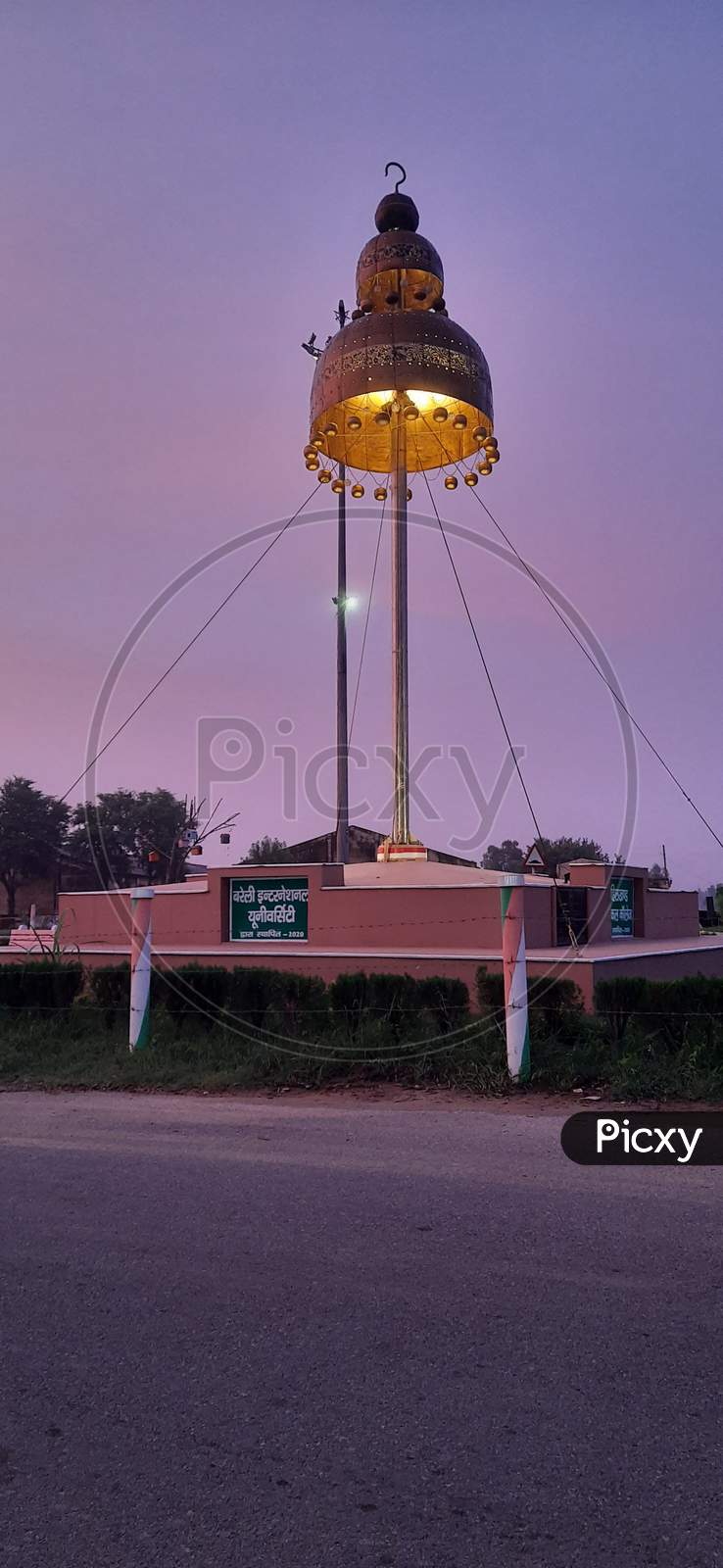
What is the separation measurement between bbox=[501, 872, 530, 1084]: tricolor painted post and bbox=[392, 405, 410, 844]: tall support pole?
10.4 metres

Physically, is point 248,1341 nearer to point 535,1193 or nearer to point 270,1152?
point 535,1193

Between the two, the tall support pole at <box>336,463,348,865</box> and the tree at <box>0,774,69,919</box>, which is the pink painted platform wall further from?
the tree at <box>0,774,69,919</box>

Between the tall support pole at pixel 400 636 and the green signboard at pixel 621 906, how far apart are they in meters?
4.28

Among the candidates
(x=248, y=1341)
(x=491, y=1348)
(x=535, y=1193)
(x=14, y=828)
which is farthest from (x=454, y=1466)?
(x=14, y=828)

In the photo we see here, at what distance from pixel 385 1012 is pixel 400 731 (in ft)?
32.7

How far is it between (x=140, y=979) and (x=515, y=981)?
3888 mm

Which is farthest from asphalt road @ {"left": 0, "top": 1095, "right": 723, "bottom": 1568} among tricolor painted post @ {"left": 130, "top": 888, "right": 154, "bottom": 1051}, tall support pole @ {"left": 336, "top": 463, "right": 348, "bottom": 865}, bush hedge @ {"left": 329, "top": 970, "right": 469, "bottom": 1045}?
tall support pole @ {"left": 336, "top": 463, "right": 348, "bottom": 865}

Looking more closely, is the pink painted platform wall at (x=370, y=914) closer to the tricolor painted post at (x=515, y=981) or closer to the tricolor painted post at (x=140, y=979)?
the tricolor painted post at (x=140, y=979)

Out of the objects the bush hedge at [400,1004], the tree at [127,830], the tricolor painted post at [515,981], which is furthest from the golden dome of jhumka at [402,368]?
the tree at [127,830]

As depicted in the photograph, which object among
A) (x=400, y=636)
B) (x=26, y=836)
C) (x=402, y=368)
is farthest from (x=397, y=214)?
(x=26, y=836)

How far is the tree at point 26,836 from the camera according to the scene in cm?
6009

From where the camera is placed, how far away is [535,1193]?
5090 mm

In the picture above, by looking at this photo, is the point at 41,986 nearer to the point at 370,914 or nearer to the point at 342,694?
the point at 370,914

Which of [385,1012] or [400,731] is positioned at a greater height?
[400,731]
